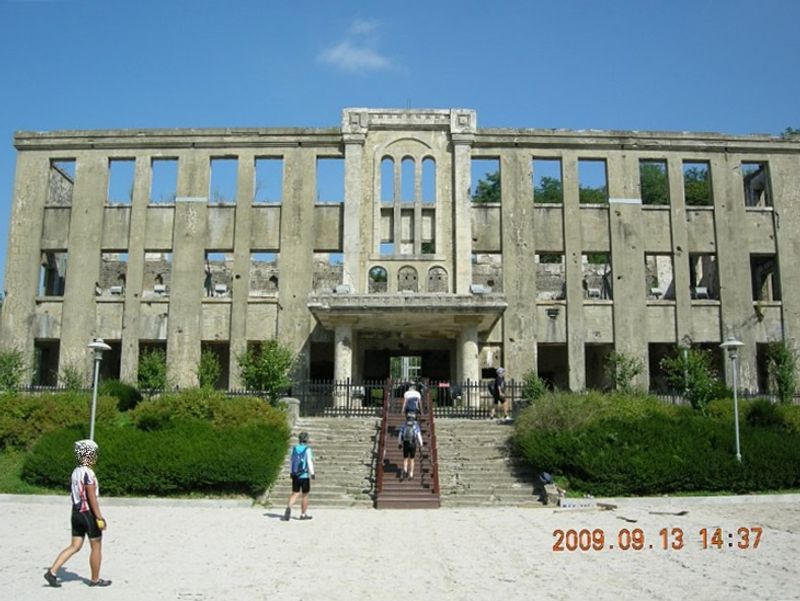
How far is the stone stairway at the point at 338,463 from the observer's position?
1736 centimetres

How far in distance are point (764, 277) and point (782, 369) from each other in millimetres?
6459

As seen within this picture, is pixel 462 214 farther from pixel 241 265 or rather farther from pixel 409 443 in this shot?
pixel 409 443

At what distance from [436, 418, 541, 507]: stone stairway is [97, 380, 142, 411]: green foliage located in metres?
10.2

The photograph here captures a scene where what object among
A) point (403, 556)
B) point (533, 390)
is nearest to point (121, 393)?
point (533, 390)

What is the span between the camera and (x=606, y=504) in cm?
1631

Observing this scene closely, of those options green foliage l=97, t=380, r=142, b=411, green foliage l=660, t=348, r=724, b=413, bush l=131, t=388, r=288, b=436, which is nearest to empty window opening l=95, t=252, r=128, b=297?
green foliage l=97, t=380, r=142, b=411

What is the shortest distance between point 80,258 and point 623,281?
21.9 meters

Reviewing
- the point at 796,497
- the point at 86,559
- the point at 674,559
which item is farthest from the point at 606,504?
the point at 86,559

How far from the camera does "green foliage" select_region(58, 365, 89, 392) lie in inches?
1065

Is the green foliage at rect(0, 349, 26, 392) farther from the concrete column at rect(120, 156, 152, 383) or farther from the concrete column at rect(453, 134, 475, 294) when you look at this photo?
the concrete column at rect(453, 134, 475, 294)

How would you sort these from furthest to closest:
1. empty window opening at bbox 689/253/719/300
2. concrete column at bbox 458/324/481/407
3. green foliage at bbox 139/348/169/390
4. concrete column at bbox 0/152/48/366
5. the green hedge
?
empty window opening at bbox 689/253/719/300 < concrete column at bbox 0/152/48/366 < green foliage at bbox 139/348/169/390 < concrete column at bbox 458/324/481/407 < the green hedge

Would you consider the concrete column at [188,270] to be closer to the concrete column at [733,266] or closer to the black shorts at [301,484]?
the black shorts at [301,484]

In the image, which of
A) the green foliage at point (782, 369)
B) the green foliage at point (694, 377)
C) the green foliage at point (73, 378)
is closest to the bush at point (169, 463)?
the green foliage at point (73, 378)

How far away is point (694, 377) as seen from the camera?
25.6 meters
